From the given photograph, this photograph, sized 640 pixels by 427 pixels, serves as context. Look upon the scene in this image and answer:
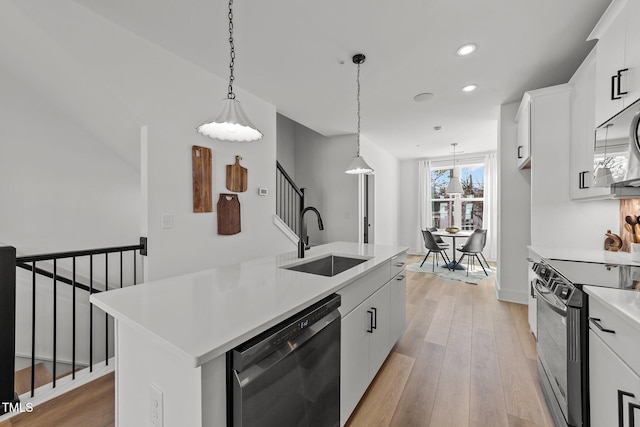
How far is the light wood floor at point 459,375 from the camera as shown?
1.59 meters

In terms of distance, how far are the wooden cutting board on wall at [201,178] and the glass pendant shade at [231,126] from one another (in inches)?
43.2

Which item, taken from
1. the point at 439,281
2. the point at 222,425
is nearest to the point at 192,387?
the point at 222,425

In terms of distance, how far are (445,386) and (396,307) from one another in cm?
62

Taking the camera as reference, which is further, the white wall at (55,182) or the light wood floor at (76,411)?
the white wall at (55,182)

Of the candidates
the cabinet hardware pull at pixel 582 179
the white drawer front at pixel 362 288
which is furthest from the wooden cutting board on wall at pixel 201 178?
the cabinet hardware pull at pixel 582 179

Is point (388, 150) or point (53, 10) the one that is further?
point (388, 150)

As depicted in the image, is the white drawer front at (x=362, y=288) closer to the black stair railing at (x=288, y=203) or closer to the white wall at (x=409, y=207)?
the black stair railing at (x=288, y=203)

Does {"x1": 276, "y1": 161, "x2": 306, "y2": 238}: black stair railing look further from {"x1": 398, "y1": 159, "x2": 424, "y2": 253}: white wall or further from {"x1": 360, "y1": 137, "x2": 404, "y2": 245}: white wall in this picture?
{"x1": 398, "y1": 159, "x2": 424, "y2": 253}: white wall

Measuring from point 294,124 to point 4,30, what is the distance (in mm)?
4130

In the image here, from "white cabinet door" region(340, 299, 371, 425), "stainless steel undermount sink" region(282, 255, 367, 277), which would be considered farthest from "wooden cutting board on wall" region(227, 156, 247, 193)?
"white cabinet door" region(340, 299, 371, 425)

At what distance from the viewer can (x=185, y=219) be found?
8.13ft

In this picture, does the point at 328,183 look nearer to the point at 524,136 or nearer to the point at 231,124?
the point at 524,136

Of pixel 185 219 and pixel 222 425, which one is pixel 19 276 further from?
pixel 222 425

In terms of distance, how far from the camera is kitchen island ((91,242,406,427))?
29.1 inches
